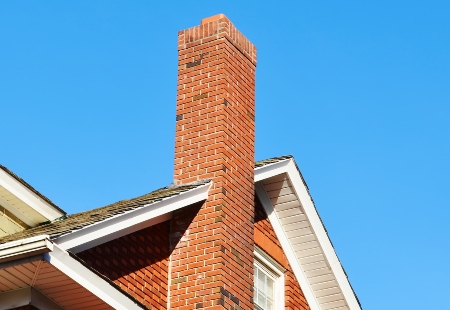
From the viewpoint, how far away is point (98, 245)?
37.4 ft

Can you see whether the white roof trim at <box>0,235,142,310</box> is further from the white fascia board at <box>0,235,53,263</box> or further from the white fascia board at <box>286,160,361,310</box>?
the white fascia board at <box>286,160,361,310</box>

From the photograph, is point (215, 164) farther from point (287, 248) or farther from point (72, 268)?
point (72, 268)

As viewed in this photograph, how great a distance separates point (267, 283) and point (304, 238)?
1.02 m

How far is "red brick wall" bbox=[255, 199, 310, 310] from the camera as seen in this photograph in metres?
14.4

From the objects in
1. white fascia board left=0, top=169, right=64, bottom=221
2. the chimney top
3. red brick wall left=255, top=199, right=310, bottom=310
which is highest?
the chimney top

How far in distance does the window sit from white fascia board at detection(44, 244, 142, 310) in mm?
3655

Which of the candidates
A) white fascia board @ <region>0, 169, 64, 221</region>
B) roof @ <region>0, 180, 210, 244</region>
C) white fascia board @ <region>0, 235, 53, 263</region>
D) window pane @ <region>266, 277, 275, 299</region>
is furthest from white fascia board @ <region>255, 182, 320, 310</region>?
white fascia board @ <region>0, 235, 53, 263</region>

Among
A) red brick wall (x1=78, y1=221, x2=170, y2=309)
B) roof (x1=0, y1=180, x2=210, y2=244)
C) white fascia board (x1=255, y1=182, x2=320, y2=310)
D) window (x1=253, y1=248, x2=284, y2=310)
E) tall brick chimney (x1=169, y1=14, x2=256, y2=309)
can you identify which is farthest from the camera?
white fascia board (x1=255, y1=182, x2=320, y2=310)

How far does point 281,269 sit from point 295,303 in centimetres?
57

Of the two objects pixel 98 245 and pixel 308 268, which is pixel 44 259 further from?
pixel 308 268

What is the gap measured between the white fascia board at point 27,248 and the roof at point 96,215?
0.40 meters

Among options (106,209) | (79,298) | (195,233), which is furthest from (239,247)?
(79,298)

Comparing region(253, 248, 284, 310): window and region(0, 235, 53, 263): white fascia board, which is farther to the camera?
region(253, 248, 284, 310): window

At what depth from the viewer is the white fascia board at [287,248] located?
14812mm
